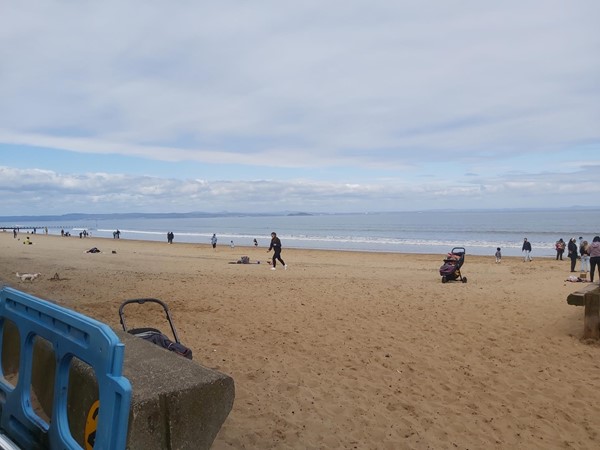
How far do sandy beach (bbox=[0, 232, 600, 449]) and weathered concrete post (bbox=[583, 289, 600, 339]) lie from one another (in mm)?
270

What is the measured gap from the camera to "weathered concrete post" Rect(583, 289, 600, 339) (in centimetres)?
764

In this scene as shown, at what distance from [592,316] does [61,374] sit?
7453 millimetres

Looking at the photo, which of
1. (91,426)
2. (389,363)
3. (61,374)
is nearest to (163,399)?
(91,426)

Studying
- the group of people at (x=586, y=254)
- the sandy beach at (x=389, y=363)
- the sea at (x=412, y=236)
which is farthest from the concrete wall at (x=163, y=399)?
the sea at (x=412, y=236)

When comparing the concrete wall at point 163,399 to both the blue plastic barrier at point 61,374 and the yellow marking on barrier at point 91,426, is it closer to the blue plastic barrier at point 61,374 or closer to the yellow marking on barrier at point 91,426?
the yellow marking on barrier at point 91,426

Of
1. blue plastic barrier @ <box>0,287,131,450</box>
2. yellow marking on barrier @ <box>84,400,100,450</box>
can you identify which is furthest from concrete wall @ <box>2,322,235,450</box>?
blue plastic barrier @ <box>0,287,131,450</box>

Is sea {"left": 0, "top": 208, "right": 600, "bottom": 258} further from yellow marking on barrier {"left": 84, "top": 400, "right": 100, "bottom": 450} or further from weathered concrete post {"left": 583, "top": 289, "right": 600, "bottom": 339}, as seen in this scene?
yellow marking on barrier {"left": 84, "top": 400, "right": 100, "bottom": 450}

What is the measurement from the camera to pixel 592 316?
770cm

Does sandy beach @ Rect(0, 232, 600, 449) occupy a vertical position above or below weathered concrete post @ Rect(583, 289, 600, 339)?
below

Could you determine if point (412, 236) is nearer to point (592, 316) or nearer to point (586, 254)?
point (586, 254)

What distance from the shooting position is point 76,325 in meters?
2.88

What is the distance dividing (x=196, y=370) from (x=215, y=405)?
10.9 inches

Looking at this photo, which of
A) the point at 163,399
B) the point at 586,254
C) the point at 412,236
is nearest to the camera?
the point at 163,399

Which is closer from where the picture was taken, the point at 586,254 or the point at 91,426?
the point at 91,426
